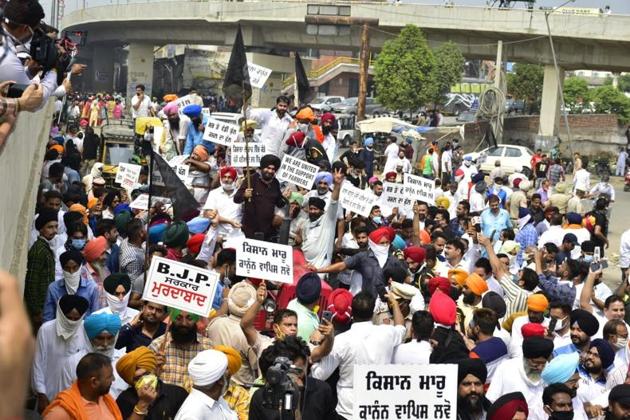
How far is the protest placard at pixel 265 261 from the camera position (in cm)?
821

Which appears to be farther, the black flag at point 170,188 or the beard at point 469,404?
the black flag at point 170,188

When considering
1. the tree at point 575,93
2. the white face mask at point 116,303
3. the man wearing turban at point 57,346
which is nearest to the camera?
the man wearing turban at point 57,346

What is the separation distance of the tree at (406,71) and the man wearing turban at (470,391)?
45943mm

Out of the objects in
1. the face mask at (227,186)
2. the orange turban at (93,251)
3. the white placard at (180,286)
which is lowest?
the orange turban at (93,251)

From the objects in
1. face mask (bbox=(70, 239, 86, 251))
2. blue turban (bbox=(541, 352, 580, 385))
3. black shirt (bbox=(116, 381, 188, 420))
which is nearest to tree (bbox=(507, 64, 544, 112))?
face mask (bbox=(70, 239, 86, 251))

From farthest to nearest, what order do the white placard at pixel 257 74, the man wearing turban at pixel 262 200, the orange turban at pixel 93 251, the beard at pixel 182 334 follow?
the white placard at pixel 257 74
the man wearing turban at pixel 262 200
the orange turban at pixel 93 251
the beard at pixel 182 334

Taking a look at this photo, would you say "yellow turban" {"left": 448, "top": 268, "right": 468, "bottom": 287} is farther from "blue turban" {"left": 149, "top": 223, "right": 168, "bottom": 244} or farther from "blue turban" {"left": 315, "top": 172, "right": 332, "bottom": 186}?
"blue turban" {"left": 149, "top": 223, "right": 168, "bottom": 244}

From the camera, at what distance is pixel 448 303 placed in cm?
764

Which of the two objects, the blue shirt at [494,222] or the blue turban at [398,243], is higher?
the blue turban at [398,243]

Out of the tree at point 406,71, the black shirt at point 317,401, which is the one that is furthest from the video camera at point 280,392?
the tree at point 406,71

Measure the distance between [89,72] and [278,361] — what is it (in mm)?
88809

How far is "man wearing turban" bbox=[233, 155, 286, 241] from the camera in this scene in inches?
440

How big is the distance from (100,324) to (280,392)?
4.91 ft

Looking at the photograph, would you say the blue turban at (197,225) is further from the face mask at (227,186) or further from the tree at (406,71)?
the tree at (406,71)
